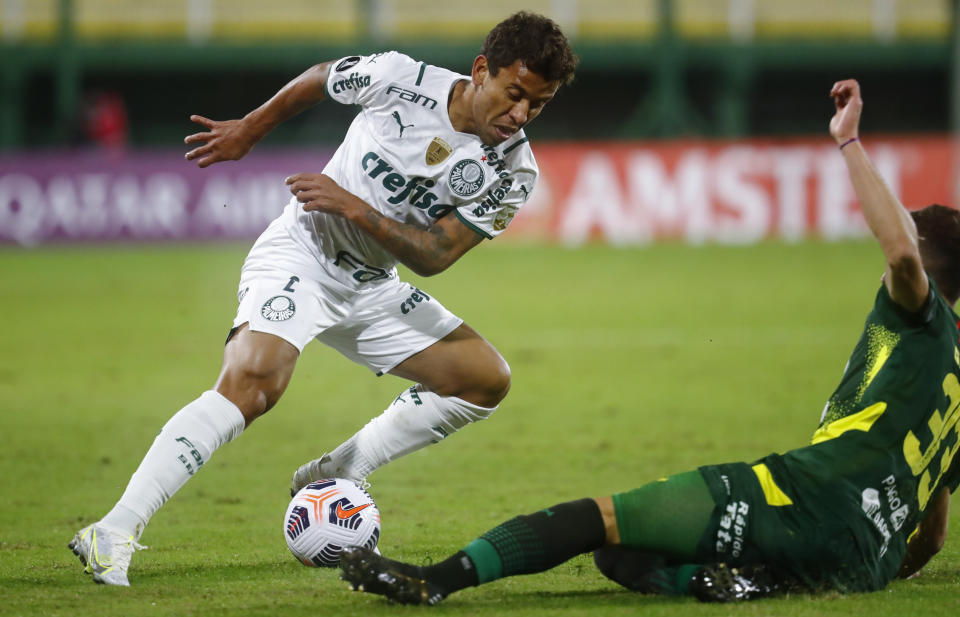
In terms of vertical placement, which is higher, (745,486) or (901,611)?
(745,486)

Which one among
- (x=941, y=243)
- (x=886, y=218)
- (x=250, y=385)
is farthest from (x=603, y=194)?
(x=886, y=218)

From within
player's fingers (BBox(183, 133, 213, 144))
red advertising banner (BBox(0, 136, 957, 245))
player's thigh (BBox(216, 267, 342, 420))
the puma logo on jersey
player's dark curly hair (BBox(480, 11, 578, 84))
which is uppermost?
player's dark curly hair (BBox(480, 11, 578, 84))

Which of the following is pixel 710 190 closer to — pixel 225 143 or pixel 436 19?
pixel 436 19

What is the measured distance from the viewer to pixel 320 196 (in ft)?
15.6

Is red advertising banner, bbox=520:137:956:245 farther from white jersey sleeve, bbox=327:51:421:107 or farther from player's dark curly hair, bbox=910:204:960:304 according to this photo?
player's dark curly hair, bbox=910:204:960:304

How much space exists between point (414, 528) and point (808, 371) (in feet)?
17.6

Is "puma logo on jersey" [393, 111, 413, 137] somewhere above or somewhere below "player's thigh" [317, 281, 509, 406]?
above

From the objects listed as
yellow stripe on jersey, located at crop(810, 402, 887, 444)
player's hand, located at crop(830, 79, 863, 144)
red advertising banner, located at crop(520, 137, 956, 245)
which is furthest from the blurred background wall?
yellow stripe on jersey, located at crop(810, 402, 887, 444)

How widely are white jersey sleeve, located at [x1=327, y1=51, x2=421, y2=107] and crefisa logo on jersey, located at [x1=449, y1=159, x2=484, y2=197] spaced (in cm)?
48

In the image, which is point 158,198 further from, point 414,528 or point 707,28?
point 414,528

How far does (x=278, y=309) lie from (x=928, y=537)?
2563 mm

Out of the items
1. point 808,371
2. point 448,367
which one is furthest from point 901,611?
point 808,371

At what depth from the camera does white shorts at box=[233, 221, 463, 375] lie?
15.9ft

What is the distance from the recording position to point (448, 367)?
17.5ft
